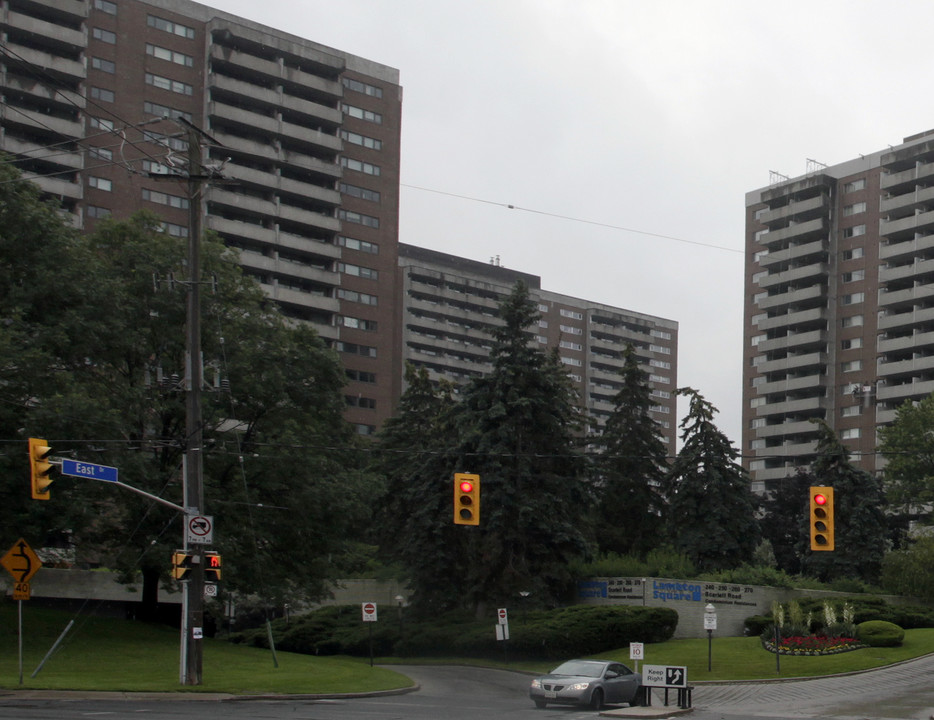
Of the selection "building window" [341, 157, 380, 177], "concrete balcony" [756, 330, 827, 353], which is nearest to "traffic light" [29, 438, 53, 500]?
"building window" [341, 157, 380, 177]

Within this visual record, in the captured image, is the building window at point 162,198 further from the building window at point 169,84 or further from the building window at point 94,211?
the building window at point 169,84

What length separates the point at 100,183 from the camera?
307 ft

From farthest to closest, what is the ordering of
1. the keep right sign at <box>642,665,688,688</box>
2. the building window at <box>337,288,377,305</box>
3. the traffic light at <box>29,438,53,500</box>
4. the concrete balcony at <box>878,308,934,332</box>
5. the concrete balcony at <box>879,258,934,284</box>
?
the concrete balcony at <box>878,308,934,332</box>, the concrete balcony at <box>879,258,934,284</box>, the building window at <box>337,288,377,305</box>, the keep right sign at <box>642,665,688,688</box>, the traffic light at <box>29,438,53,500</box>

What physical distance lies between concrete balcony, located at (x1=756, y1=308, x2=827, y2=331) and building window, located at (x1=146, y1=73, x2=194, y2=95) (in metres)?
65.3

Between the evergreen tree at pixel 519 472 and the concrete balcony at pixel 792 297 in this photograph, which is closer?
the evergreen tree at pixel 519 472

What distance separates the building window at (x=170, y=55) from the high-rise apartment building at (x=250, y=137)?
0.11m

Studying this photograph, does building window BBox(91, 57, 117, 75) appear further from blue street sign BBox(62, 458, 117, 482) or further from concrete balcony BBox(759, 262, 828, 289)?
blue street sign BBox(62, 458, 117, 482)

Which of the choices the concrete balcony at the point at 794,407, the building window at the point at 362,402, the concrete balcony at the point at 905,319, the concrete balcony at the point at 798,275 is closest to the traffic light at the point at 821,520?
the building window at the point at 362,402

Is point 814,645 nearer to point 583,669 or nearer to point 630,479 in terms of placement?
point 583,669

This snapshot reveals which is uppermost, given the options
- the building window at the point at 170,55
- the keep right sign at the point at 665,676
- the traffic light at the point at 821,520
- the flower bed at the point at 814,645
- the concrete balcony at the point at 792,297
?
the building window at the point at 170,55

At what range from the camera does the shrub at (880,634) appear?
4419 cm

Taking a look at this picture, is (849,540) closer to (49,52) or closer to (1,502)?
(1,502)

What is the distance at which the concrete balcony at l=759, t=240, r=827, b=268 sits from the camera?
125 meters

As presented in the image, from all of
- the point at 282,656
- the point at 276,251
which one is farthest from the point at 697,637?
the point at 276,251
